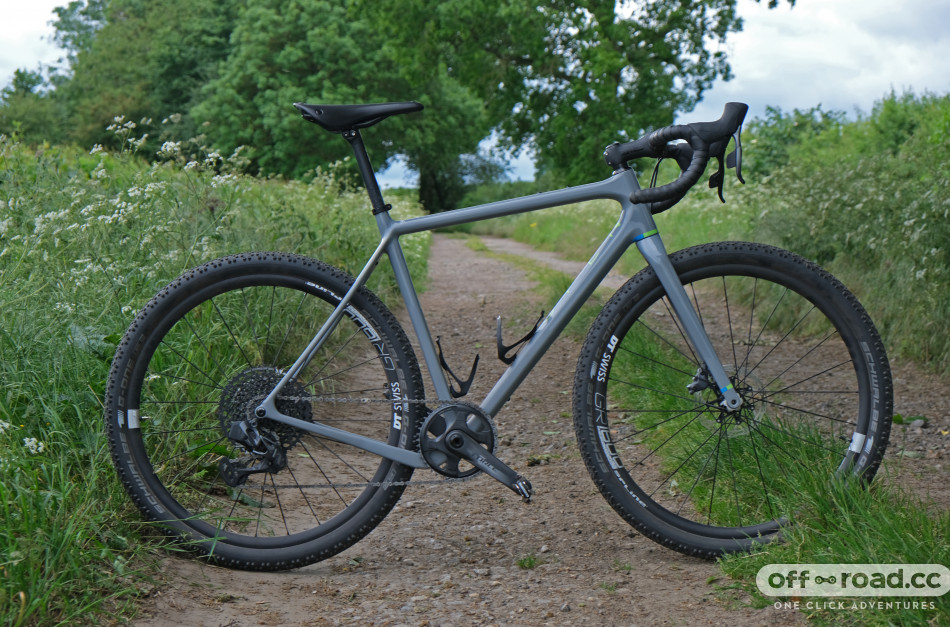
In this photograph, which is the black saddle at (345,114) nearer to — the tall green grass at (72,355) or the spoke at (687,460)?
the tall green grass at (72,355)

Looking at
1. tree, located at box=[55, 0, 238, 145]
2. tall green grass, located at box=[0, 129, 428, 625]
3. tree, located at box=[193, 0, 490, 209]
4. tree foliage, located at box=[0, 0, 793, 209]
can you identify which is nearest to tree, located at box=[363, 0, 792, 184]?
tree foliage, located at box=[0, 0, 793, 209]

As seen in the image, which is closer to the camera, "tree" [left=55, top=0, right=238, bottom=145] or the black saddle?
the black saddle

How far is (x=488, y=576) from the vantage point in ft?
9.15

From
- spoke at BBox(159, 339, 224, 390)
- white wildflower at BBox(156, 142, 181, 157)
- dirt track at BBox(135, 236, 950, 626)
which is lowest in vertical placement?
dirt track at BBox(135, 236, 950, 626)

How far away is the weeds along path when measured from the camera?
243 cm

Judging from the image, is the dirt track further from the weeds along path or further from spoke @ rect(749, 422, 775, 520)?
spoke @ rect(749, 422, 775, 520)

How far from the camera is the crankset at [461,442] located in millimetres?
2791

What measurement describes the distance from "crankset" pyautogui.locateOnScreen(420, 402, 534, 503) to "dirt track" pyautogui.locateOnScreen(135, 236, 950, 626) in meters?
0.32

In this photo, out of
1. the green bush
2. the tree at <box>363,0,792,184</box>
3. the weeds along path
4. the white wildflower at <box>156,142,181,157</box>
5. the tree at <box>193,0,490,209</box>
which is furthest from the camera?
the tree at <box>193,0,490,209</box>

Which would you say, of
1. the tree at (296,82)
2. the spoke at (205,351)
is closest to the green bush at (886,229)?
the spoke at (205,351)

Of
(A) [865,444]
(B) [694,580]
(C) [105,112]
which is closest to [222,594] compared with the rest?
(B) [694,580]

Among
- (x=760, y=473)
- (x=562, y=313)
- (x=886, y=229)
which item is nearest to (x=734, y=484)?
(x=760, y=473)

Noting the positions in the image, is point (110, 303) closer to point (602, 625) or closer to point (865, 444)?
point (602, 625)

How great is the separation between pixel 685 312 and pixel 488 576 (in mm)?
1108
